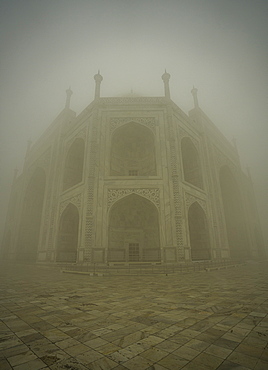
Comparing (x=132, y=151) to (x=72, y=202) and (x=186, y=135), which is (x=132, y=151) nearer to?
(x=186, y=135)

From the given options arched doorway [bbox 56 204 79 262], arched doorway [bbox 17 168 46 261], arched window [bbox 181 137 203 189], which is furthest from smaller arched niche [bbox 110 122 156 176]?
arched doorway [bbox 17 168 46 261]

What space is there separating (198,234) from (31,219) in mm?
17397

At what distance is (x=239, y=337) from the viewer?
194 cm

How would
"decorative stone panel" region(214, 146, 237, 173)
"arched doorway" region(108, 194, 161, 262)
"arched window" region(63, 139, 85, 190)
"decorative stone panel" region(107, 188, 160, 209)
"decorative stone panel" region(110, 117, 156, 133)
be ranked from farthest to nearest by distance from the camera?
1. "decorative stone panel" region(214, 146, 237, 173)
2. "arched window" region(63, 139, 85, 190)
3. "decorative stone panel" region(110, 117, 156, 133)
4. "arched doorway" region(108, 194, 161, 262)
5. "decorative stone panel" region(107, 188, 160, 209)

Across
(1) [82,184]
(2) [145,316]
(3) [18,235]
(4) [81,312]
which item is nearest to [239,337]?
(2) [145,316]

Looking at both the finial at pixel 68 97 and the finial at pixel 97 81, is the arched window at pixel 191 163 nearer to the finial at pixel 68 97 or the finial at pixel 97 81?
the finial at pixel 97 81

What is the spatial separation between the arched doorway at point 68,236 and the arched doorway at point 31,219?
28.1 ft

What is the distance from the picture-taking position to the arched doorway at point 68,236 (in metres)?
13.6

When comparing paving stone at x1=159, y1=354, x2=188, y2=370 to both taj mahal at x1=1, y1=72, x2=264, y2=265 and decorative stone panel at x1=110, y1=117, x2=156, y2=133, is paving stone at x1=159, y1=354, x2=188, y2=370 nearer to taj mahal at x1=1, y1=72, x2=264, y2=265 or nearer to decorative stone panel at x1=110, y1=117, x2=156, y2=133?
taj mahal at x1=1, y1=72, x2=264, y2=265

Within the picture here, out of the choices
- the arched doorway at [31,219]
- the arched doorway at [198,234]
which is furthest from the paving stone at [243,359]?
the arched doorway at [31,219]

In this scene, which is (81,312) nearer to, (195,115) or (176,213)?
(176,213)

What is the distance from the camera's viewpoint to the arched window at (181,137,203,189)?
15.5 m

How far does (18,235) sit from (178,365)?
22828 millimetres

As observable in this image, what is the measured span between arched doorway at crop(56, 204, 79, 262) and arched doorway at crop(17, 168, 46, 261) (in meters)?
8.57
